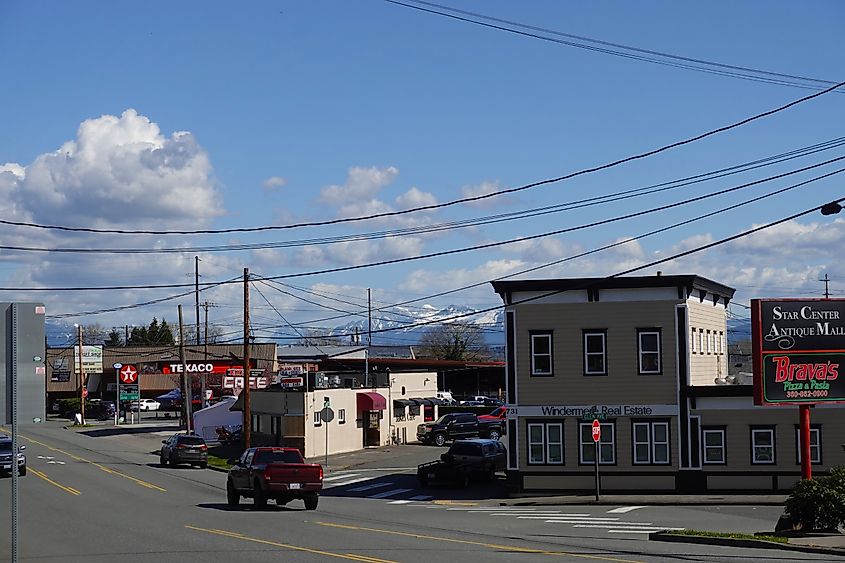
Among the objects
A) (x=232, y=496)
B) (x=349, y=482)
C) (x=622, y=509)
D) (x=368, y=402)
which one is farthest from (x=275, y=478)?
(x=368, y=402)

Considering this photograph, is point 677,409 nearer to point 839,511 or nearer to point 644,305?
point 644,305

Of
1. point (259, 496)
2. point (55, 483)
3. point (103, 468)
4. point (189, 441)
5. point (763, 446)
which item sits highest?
point (763, 446)

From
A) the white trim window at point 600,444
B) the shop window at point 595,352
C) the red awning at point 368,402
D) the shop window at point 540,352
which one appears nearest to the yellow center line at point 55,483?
the shop window at point 540,352

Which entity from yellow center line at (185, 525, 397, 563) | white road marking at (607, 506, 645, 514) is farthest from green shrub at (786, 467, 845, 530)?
white road marking at (607, 506, 645, 514)

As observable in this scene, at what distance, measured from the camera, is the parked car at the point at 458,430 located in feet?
200

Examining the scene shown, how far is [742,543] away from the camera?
69.0 feet

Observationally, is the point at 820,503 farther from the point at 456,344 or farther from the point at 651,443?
the point at 456,344

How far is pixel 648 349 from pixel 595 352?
1.87 m

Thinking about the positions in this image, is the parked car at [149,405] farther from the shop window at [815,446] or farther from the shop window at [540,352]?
the shop window at [815,446]

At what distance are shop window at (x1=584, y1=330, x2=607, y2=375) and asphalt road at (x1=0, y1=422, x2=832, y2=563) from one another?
5637mm

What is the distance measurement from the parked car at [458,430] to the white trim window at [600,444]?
23.0m

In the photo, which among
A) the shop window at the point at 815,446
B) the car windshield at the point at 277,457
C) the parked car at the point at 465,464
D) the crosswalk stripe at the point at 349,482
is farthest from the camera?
the crosswalk stripe at the point at 349,482

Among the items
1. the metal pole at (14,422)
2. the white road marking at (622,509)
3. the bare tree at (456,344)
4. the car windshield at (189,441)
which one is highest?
the bare tree at (456,344)

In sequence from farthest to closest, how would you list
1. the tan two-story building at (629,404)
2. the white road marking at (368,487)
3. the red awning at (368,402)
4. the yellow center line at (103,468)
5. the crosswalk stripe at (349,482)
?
the red awning at (368,402), the crosswalk stripe at (349,482), the yellow center line at (103,468), the white road marking at (368,487), the tan two-story building at (629,404)
